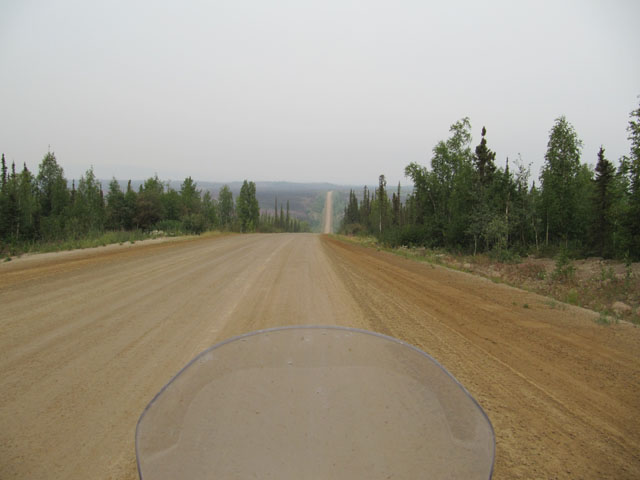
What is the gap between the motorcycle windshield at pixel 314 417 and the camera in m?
1.38

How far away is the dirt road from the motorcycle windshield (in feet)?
4.91

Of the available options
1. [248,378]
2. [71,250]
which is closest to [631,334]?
[248,378]

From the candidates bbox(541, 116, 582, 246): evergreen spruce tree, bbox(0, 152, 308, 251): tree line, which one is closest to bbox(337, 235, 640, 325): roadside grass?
bbox(541, 116, 582, 246): evergreen spruce tree

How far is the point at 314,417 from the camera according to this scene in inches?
59.9

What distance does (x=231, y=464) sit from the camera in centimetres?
137

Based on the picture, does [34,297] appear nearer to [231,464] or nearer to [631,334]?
[231,464]

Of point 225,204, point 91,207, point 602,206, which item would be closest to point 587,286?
point 602,206

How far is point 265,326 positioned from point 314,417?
4.23 metres

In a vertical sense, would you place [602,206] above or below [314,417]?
above

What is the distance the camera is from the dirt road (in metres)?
2.67

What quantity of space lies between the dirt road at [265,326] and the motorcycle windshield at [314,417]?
1.50 meters

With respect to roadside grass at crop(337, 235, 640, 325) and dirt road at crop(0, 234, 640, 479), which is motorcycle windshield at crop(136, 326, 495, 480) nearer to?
dirt road at crop(0, 234, 640, 479)

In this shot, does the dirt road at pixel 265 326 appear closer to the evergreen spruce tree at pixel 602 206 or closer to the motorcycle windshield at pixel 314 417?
the motorcycle windshield at pixel 314 417

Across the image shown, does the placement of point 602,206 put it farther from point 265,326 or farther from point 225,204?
point 225,204
